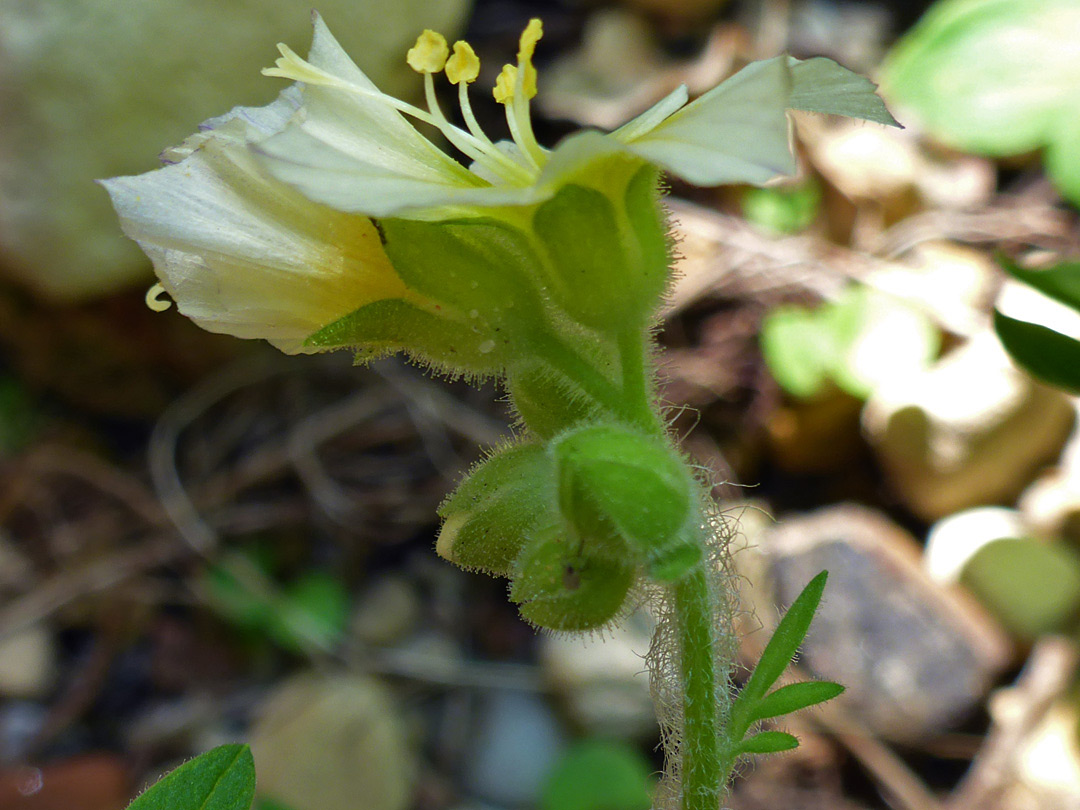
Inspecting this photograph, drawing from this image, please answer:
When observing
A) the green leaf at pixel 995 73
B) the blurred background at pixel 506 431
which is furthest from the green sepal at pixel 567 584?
the green leaf at pixel 995 73

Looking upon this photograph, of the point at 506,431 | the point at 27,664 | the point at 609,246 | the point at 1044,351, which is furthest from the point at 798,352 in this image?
the point at 27,664

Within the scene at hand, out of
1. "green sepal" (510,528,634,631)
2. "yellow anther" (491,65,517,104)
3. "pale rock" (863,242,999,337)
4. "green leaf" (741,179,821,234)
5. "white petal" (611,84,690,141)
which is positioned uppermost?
"yellow anther" (491,65,517,104)

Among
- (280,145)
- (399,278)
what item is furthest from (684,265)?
(280,145)

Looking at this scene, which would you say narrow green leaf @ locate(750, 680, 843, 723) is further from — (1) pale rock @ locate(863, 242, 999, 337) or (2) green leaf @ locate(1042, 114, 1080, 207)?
(1) pale rock @ locate(863, 242, 999, 337)

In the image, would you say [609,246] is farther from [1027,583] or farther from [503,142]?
[1027,583]

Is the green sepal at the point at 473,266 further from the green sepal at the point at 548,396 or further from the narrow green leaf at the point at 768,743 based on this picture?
the narrow green leaf at the point at 768,743

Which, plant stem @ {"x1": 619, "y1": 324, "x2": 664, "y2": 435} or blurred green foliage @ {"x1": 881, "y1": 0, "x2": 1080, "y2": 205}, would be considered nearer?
plant stem @ {"x1": 619, "y1": 324, "x2": 664, "y2": 435}

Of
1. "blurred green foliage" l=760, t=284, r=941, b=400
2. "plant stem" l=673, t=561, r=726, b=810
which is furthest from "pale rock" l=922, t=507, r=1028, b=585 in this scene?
"plant stem" l=673, t=561, r=726, b=810
